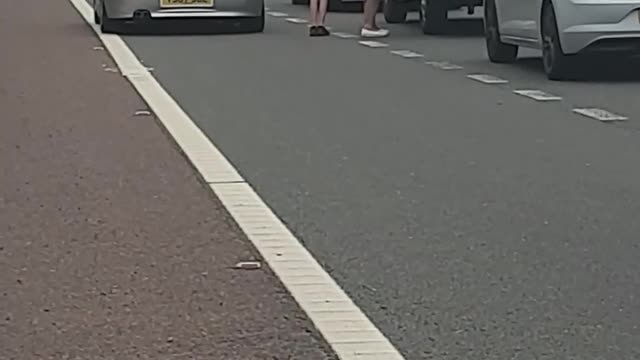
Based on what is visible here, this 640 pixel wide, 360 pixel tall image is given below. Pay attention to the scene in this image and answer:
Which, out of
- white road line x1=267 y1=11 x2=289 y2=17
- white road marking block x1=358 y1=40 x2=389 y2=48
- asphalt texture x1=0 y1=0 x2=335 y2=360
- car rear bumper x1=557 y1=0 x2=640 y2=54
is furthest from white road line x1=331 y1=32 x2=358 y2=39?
asphalt texture x1=0 y1=0 x2=335 y2=360

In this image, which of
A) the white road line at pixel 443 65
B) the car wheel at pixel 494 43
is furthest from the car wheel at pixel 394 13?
the white road line at pixel 443 65

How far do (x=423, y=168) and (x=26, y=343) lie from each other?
4200mm

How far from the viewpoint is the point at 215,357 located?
214 inches

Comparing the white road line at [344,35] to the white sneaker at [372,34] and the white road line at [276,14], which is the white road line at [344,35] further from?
the white road line at [276,14]

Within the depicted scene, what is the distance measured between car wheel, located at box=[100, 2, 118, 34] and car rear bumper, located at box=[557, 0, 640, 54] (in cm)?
791

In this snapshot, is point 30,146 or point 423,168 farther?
point 30,146

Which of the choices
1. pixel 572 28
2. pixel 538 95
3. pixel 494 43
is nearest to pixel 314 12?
pixel 494 43

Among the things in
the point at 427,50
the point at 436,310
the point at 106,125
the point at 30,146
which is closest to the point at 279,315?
the point at 436,310

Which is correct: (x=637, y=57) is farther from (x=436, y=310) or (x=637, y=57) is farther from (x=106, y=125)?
(x=436, y=310)

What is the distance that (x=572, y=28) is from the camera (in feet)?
46.9

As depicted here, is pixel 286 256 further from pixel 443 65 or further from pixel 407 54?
pixel 407 54

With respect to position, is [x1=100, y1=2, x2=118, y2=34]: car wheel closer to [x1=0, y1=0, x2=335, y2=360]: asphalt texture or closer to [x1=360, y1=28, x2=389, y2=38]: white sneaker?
[x1=360, y1=28, x2=389, y2=38]: white sneaker

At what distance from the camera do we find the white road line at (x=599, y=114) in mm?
11820

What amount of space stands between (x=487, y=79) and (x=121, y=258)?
28.0 feet
